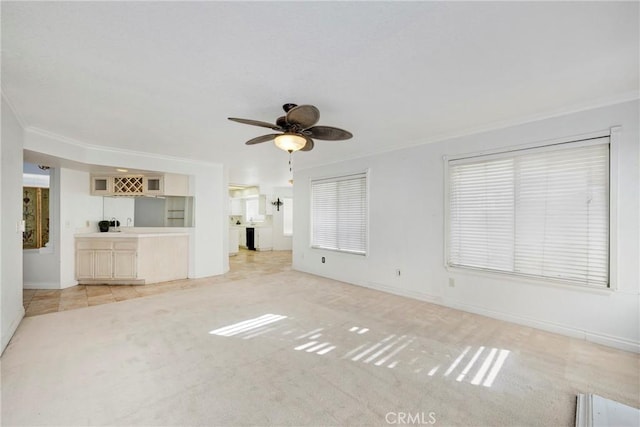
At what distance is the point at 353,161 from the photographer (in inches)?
204

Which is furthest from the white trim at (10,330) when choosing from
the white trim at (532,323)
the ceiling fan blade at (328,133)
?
the white trim at (532,323)

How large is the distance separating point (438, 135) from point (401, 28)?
2.48 metres

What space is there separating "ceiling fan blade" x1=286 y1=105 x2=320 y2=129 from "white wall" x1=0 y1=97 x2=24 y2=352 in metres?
2.61

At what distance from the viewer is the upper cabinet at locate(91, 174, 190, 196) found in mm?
5312

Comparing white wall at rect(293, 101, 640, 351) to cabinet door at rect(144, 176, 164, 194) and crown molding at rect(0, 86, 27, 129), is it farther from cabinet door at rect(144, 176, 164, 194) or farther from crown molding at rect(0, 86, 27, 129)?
crown molding at rect(0, 86, 27, 129)

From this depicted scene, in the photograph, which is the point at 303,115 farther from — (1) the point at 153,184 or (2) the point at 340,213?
(1) the point at 153,184

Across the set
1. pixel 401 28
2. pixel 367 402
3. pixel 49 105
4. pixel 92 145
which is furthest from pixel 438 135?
pixel 92 145

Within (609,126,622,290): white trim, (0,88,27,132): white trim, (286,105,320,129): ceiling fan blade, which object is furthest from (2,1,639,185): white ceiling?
(609,126,622,290): white trim

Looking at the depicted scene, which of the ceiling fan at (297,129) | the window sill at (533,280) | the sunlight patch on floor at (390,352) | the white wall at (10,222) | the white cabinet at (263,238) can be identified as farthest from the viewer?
the white cabinet at (263,238)

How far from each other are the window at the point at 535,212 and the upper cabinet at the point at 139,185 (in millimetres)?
4919

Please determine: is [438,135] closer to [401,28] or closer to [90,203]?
[401,28]

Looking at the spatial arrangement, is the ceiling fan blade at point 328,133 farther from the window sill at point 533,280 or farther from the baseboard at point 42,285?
the baseboard at point 42,285

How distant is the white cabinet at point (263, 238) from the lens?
998 centimetres

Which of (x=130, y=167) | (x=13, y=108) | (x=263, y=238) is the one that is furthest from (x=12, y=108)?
(x=263, y=238)
